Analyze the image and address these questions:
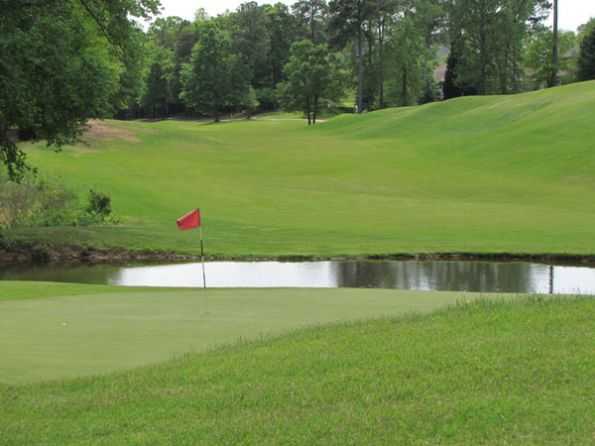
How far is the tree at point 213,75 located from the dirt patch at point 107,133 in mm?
48565

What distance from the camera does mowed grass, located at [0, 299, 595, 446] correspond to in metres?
6.82

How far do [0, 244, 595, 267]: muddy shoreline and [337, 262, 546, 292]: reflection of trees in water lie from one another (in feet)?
1.94

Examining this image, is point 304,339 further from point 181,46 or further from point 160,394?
point 181,46

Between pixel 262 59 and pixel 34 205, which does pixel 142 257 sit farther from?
pixel 262 59

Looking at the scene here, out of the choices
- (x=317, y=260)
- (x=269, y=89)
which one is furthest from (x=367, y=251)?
(x=269, y=89)

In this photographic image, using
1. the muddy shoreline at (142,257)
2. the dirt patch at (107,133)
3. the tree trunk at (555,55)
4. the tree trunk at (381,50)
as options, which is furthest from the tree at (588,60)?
the muddy shoreline at (142,257)

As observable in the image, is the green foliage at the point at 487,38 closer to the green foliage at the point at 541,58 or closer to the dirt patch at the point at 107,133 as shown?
the green foliage at the point at 541,58

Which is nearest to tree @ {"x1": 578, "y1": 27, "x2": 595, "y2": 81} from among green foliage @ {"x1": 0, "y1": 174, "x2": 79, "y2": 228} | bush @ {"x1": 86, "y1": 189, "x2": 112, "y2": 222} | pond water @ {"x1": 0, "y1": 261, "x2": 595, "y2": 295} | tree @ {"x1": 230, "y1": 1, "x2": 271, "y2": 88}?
tree @ {"x1": 230, "y1": 1, "x2": 271, "y2": 88}

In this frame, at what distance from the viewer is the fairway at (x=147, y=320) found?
33.4ft

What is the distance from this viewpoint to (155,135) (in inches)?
2486

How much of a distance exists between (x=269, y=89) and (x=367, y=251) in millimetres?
100687

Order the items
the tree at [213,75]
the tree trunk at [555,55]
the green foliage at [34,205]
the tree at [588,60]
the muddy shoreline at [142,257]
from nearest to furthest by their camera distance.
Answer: the muddy shoreline at [142,257]
the green foliage at [34,205]
the tree trunk at [555,55]
the tree at [588,60]
the tree at [213,75]

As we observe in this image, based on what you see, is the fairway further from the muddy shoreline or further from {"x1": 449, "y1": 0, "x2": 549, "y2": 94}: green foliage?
{"x1": 449, "y1": 0, "x2": 549, "y2": 94}: green foliage

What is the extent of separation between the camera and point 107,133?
194 feet
